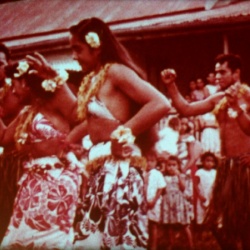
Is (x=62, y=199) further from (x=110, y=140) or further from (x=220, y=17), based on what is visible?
(x=220, y=17)

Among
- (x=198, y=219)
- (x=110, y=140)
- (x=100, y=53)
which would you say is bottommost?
(x=198, y=219)

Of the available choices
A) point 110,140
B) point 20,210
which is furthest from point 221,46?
point 20,210

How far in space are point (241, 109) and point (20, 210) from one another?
1157 millimetres

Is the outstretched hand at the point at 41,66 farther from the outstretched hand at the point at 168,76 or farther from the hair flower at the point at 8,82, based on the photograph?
the outstretched hand at the point at 168,76

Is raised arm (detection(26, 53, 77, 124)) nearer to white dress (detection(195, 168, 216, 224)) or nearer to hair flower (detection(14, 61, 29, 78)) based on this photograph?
hair flower (detection(14, 61, 29, 78))

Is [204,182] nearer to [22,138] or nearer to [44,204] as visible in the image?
[44,204]

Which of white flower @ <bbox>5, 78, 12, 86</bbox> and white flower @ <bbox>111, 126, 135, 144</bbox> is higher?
white flower @ <bbox>5, 78, 12, 86</bbox>

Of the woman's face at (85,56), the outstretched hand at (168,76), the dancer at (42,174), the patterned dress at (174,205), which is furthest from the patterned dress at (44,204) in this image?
the outstretched hand at (168,76)

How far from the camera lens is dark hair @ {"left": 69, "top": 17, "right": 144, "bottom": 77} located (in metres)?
3.15

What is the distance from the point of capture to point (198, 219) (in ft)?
9.66

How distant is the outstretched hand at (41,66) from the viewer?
10.8 ft

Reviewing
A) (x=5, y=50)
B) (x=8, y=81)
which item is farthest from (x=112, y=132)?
(x=5, y=50)

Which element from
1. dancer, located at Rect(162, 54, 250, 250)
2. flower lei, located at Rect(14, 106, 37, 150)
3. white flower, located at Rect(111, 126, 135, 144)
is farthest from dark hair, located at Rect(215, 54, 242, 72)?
flower lei, located at Rect(14, 106, 37, 150)

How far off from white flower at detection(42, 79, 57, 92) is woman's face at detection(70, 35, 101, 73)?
0.54ft
